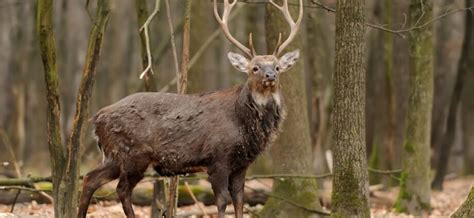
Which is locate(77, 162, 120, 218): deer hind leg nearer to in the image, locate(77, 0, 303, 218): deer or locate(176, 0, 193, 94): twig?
locate(77, 0, 303, 218): deer

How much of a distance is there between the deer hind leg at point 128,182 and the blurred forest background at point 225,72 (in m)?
0.65

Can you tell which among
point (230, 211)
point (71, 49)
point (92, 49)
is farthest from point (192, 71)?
point (71, 49)

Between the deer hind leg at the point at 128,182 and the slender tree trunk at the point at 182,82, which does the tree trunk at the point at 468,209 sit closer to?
the slender tree trunk at the point at 182,82

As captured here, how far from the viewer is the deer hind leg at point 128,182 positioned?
12.6m

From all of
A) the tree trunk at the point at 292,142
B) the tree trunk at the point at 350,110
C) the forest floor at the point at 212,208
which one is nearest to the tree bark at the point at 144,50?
the tree trunk at the point at 292,142

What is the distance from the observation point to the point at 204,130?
1230cm

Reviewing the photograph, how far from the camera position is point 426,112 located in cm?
1633

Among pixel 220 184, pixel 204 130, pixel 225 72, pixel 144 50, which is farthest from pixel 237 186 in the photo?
pixel 225 72

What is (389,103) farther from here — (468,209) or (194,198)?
(468,209)

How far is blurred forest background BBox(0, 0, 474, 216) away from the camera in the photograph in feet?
65.2

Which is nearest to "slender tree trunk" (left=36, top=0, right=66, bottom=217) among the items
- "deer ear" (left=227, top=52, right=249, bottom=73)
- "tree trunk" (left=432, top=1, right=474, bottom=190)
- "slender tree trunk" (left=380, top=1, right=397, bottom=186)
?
"deer ear" (left=227, top=52, right=249, bottom=73)

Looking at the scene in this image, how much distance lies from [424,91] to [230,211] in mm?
3870

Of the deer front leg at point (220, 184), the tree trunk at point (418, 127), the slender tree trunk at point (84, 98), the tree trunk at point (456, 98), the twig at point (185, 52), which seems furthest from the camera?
the tree trunk at point (456, 98)

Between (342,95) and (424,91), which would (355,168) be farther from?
(424,91)
